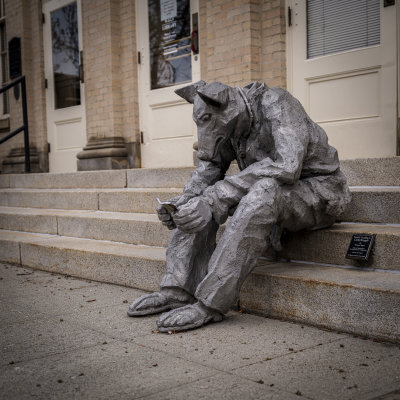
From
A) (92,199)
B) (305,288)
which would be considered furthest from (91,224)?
(305,288)

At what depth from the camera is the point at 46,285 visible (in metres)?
→ 4.97

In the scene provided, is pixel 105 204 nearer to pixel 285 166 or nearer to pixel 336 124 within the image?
pixel 336 124

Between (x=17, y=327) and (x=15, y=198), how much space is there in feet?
15.7

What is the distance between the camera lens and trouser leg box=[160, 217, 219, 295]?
3.61 metres

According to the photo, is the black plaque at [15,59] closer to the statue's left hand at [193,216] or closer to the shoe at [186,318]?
the statue's left hand at [193,216]

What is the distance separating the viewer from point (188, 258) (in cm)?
361

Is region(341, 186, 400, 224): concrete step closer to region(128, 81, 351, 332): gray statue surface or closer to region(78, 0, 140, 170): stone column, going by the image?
region(128, 81, 351, 332): gray statue surface

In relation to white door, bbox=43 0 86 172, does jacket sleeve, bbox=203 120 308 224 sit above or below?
below

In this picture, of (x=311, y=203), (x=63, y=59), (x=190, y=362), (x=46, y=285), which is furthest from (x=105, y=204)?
(x=63, y=59)

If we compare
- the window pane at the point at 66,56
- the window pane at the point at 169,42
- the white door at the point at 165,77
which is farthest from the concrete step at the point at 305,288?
the window pane at the point at 66,56

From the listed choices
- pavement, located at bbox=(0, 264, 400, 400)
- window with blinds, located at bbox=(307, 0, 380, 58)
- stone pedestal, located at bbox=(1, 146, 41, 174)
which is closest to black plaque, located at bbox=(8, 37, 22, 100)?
stone pedestal, located at bbox=(1, 146, 41, 174)

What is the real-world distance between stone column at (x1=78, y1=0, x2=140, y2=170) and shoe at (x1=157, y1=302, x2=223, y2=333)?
5364mm

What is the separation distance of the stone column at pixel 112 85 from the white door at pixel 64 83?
70 cm

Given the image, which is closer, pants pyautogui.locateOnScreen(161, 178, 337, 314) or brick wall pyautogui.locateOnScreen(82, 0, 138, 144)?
pants pyautogui.locateOnScreen(161, 178, 337, 314)
